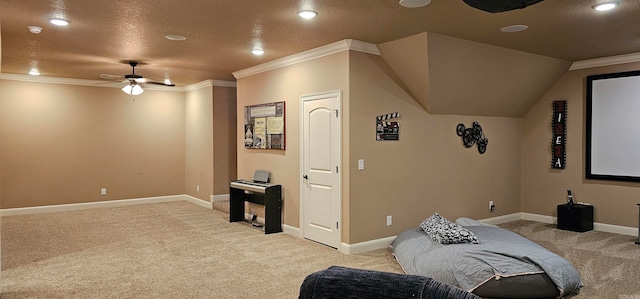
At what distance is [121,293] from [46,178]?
5.36 meters

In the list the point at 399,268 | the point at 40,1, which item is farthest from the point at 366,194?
the point at 40,1

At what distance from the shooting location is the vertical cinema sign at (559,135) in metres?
6.77

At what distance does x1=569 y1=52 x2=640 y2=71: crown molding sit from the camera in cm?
601

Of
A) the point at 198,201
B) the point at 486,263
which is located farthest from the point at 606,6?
the point at 198,201

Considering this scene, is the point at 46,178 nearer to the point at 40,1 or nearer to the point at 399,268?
the point at 40,1

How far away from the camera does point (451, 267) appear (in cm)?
386

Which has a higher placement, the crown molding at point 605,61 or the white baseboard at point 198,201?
the crown molding at point 605,61

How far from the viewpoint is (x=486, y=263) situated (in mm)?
3705

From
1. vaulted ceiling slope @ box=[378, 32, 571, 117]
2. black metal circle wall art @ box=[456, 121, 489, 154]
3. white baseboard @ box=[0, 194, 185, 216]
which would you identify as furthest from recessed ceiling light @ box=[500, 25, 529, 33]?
white baseboard @ box=[0, 194, 185, 216]

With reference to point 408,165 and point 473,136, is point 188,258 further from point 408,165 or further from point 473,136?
point 473,136

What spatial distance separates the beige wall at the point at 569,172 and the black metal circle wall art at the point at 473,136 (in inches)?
43.3

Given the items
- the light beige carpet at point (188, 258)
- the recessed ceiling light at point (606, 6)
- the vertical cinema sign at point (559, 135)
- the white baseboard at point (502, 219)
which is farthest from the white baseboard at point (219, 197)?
the recessed ceiling light at point (606, 6)

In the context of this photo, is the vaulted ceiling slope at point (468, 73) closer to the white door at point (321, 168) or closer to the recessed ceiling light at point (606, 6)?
the white door at point (321, 168)

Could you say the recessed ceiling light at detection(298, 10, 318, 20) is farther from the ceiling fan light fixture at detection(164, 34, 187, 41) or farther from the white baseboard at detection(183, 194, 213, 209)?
the white baseboard at detection(183, 194, 213, 209)
